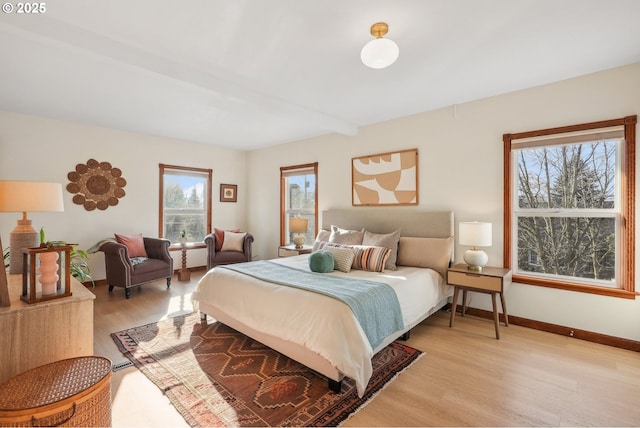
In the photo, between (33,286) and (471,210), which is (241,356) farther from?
(471,210)

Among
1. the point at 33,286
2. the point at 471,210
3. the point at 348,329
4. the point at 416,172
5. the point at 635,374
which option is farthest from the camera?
the point at 416,172

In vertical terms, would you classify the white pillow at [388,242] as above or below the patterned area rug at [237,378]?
above

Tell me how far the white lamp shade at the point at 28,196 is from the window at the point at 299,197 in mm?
3640

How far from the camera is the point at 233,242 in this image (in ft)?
16.9

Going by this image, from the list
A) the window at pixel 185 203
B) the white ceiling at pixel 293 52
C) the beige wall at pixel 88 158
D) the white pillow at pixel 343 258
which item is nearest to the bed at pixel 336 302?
the white pillow at pixel 343 258

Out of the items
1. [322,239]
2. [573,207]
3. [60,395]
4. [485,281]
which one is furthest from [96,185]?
[573,207]

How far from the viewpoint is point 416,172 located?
3.92 metres

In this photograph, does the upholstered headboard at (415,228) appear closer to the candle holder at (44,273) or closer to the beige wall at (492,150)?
the beige wall at (492,150)

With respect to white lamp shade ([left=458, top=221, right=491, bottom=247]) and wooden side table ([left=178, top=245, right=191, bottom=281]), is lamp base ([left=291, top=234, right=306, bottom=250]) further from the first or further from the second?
white lamp shade ([left=458, top=221, right=491, bottom=247])

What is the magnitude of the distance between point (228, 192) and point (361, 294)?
4.64m

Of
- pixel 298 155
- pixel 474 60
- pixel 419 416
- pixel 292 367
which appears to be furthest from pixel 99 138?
pixel 419 416

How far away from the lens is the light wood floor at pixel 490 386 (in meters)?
1.79

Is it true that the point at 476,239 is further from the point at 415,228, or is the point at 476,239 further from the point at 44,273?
the point at 44,273

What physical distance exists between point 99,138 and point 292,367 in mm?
4528
